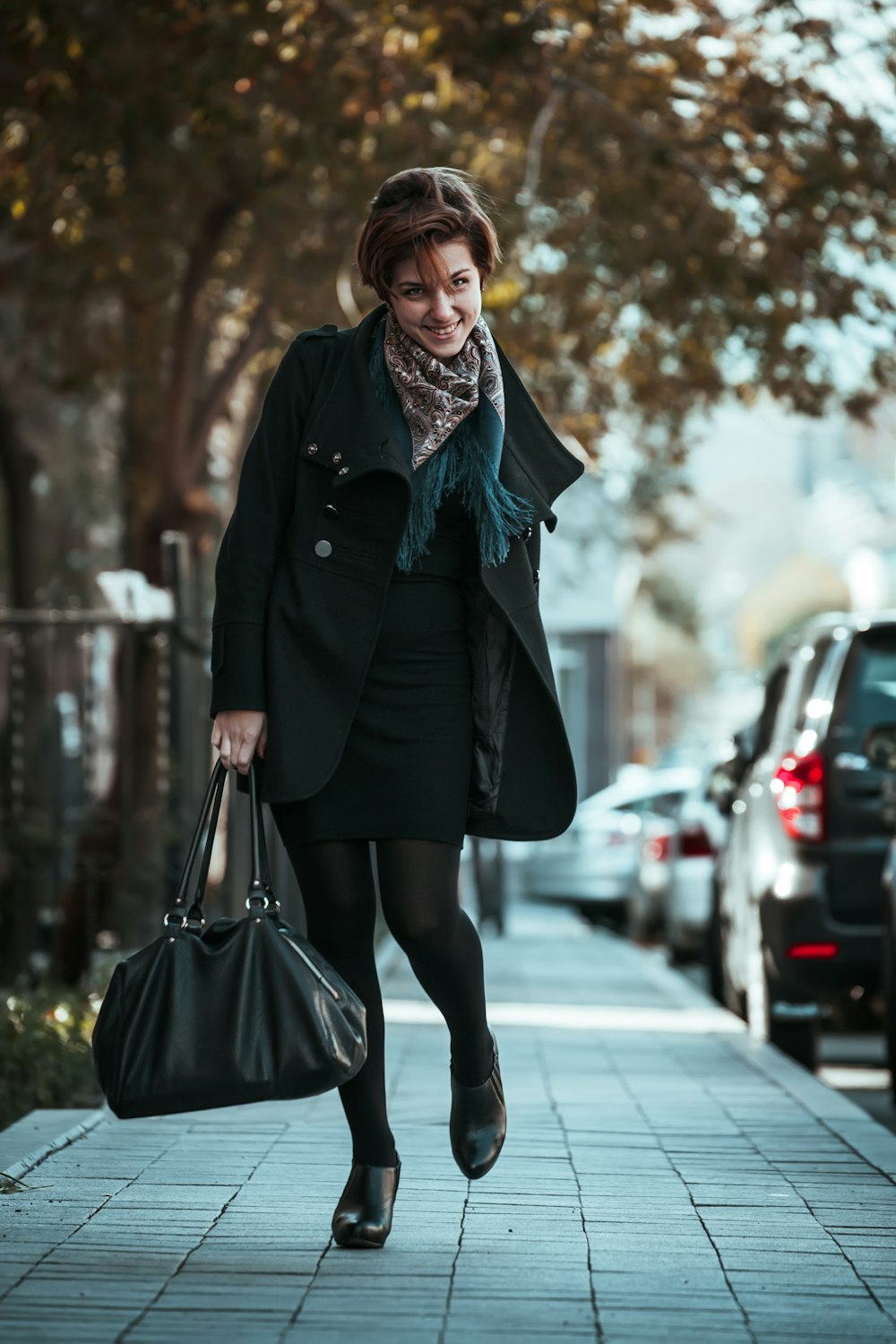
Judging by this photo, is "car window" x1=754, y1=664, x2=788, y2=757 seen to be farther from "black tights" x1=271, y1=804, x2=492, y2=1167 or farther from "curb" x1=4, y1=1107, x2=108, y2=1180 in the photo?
"black tights" x1=271, y1=804, x2=492, y2=1167

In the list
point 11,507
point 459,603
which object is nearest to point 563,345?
point 11,507

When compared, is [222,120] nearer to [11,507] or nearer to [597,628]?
[11,507]

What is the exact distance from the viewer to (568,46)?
34.6 feet

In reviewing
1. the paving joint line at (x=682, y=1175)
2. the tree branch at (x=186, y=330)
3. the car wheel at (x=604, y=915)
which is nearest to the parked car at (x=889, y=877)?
the paving joint line at (x=682, y=1175)

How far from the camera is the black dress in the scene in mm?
4234

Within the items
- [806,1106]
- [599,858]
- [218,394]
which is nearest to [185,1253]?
[806,1106]

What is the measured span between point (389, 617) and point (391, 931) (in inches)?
24.1

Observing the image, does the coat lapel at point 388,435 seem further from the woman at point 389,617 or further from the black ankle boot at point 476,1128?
the black ankle boot at point 476,1128

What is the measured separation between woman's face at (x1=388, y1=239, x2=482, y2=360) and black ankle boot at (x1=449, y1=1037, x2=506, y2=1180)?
1483 mm

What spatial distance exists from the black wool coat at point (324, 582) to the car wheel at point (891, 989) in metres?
3.93

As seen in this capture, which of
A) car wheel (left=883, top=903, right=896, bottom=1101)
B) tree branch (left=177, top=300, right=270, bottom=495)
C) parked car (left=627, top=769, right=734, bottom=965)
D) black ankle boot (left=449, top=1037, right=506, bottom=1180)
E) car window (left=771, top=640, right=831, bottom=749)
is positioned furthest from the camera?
parked car (left=627, top=769, right=734, bottom=965)

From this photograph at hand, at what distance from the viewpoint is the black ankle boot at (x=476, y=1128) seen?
4418mm

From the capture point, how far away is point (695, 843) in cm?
1566

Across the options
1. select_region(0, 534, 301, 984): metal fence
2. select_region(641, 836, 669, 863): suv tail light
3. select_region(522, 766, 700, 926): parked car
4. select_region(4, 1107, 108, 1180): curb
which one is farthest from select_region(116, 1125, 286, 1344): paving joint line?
select_region(522, 766, 700, 926): parked car
